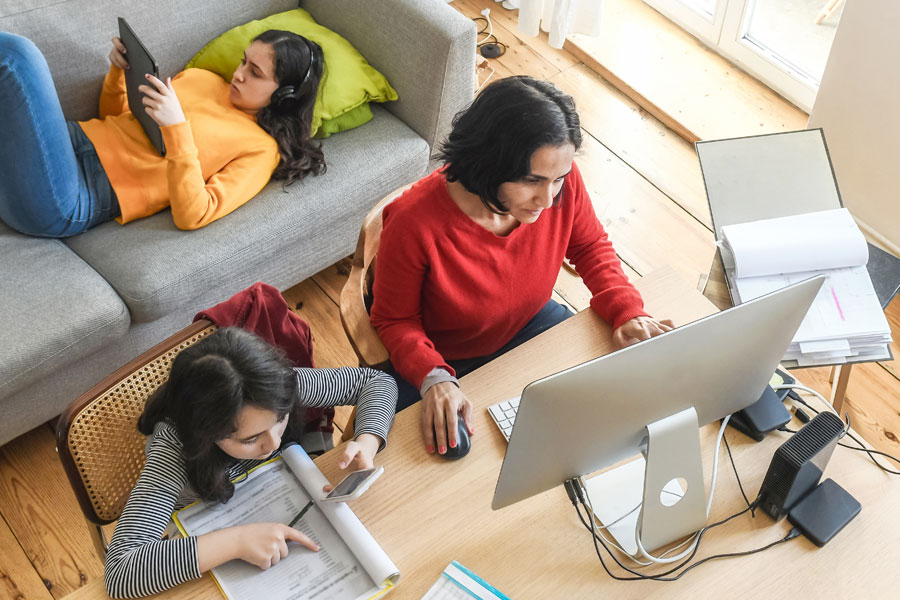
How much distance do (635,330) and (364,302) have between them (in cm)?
51

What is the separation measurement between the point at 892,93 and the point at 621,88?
1.04 metres

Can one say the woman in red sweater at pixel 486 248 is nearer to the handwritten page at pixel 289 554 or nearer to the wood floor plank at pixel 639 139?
the handwritten page at pixel 289 554

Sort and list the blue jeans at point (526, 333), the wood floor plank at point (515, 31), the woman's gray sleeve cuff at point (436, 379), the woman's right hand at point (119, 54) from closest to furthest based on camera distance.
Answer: the woman's gray sleeve cuff at point (436, 379) < the blue jeans at point (526, 333) < the woman's right hand at point (119, 54) < the wood floor plank at point (515, 31)

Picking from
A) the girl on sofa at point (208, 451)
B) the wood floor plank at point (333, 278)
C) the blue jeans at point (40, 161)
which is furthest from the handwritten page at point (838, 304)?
the blue jeans at point (40, 161)

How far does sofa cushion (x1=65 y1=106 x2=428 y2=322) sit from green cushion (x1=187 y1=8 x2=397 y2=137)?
53 millimetres

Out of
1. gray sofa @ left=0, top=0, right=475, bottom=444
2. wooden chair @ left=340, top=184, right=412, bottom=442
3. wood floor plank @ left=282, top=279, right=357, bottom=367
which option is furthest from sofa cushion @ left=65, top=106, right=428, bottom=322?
wooden chair @ left=340, top=184, right=412, bottom=442

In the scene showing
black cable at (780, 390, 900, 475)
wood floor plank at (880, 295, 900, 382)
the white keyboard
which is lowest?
wood floor plank at (880, 295, 900, 382)

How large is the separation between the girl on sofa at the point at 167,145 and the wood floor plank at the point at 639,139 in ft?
3.87

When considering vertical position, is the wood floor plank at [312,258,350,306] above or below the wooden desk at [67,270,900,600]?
below

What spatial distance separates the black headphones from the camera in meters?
2.15

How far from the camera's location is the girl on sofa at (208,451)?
1.16 m

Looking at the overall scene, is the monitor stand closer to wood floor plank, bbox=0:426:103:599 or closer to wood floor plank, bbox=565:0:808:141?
wood floor plank, bbox=0:426:103:599

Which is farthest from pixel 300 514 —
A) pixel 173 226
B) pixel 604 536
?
pixel 173 226

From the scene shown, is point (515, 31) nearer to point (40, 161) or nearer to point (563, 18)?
point (563, 18)
